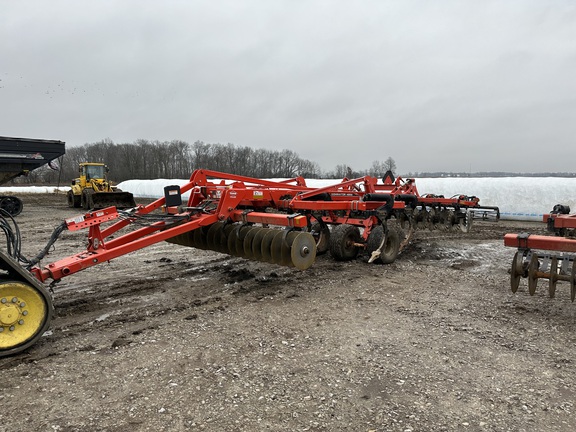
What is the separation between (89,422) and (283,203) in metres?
4.50

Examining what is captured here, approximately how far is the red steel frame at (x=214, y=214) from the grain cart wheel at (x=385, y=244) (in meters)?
0.24

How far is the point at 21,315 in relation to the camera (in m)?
3.63

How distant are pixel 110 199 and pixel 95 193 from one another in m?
0.88

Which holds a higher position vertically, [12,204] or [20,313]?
[12,204]

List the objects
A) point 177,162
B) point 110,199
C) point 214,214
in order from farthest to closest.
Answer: point 177,162
point 110,199
point 214,214

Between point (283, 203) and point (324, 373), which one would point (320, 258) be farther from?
point (324, 373)

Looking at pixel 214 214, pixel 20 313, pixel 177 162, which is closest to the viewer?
pixel 20 313

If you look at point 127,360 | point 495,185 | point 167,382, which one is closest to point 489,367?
point 167,382

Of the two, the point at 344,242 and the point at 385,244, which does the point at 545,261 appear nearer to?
the point at 385,244

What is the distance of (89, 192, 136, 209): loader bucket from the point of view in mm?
20156

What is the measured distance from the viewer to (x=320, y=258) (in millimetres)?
8109

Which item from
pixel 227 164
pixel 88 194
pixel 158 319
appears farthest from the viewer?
pixel 227 164

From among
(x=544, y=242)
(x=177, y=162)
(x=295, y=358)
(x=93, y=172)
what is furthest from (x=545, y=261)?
(x=177, y=162)

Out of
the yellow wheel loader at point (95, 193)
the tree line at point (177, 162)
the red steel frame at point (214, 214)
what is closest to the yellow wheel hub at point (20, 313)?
the red steel frame at point (214, 214)
